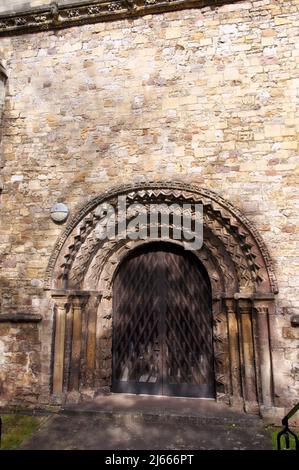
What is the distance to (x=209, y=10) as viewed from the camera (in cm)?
554

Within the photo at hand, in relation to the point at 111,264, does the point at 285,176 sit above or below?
above

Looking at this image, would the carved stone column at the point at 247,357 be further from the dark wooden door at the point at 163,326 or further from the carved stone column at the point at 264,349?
the dark wooden door at the point at 163,326

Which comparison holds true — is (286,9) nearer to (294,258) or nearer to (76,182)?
(294,258)

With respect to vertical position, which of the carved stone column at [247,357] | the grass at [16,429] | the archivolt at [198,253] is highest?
the archivolt at [198,253]

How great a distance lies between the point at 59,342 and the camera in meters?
5.06

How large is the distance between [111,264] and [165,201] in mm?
1341

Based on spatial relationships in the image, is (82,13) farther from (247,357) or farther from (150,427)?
(150,427)

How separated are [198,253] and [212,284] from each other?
0.51 meters

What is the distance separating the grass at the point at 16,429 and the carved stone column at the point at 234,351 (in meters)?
2.66

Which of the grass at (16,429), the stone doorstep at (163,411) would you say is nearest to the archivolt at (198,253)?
the stone doorstep at (163,411)

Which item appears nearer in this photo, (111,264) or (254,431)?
(254,431)

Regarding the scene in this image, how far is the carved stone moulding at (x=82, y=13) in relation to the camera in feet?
18.5

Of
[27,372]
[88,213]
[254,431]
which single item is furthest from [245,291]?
[27,372]

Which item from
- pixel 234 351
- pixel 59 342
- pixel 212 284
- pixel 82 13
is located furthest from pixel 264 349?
pixel 82 13
